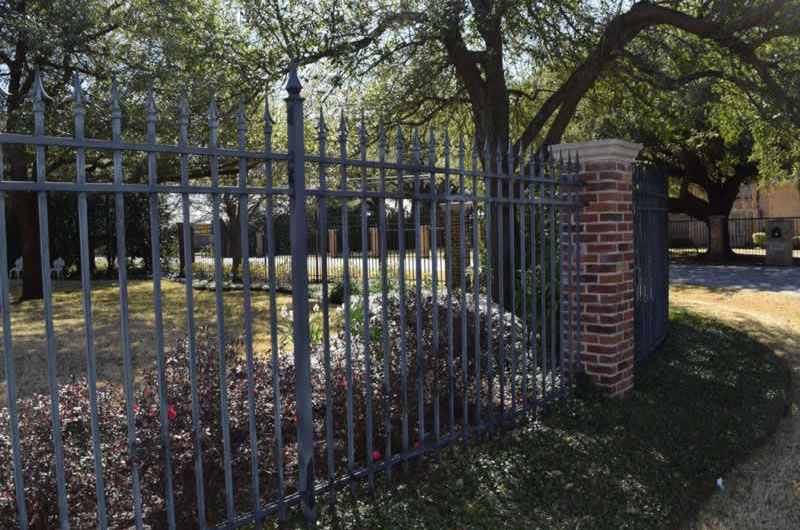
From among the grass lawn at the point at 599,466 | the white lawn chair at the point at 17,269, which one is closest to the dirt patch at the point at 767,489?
the grass lawn at the point at 599,466

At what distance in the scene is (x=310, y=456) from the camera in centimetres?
309

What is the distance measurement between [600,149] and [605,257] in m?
0.87

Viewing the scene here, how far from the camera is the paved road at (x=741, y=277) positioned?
1518cm

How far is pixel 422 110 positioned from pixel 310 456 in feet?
28.7

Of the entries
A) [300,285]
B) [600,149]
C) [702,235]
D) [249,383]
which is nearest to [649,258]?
[600,149]

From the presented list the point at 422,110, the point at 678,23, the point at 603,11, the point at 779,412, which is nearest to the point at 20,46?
the point at 422,110

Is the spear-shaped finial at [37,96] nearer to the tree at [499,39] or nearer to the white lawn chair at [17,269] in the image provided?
the tree at [499,39]

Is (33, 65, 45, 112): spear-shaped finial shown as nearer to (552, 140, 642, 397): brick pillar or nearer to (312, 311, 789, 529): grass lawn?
(312, 311, 789, 529): grass lawn

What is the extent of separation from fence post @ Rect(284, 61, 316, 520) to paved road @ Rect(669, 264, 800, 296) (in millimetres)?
13544

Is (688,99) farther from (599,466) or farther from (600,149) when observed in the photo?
(599,466)

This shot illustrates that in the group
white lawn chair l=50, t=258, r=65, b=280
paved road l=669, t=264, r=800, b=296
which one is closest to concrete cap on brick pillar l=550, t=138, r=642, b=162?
paved road l=669, t=264, r=800, b=296

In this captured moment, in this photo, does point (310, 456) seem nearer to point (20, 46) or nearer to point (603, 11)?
point (603, 11)

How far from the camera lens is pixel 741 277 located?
17.8 meters

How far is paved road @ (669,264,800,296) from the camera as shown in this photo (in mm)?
15180
